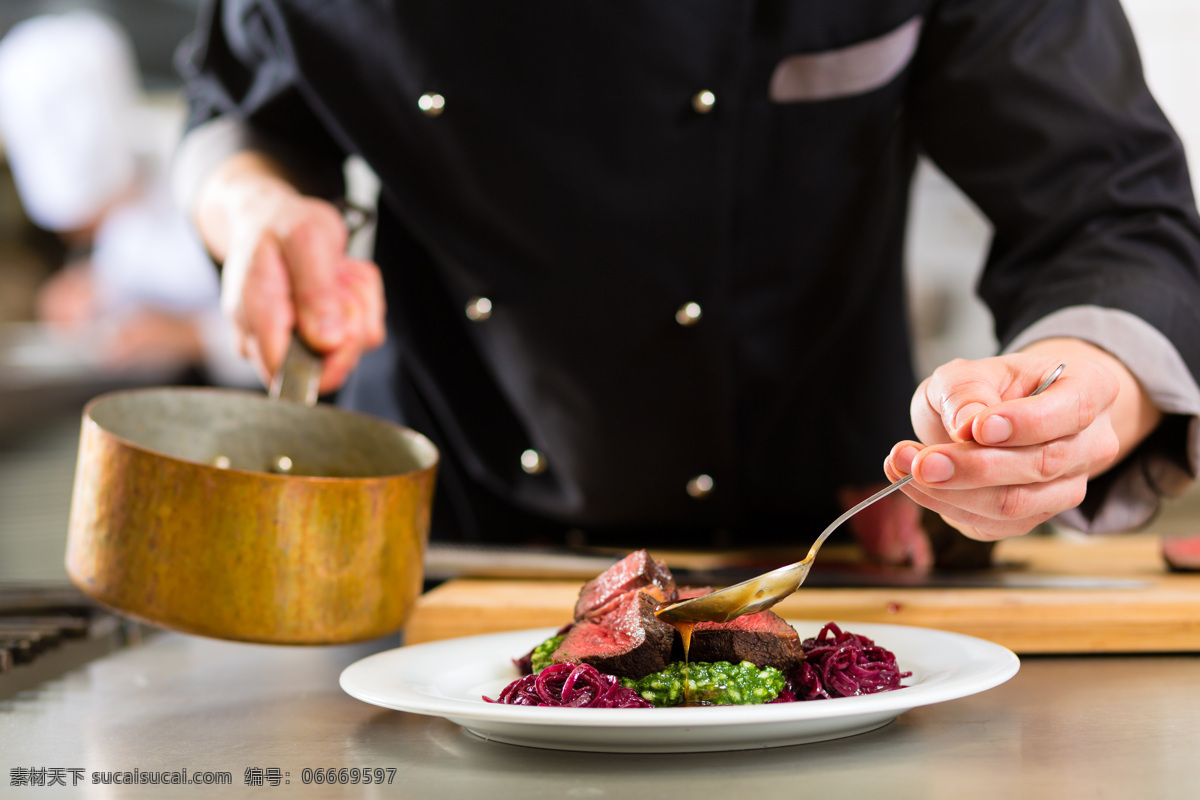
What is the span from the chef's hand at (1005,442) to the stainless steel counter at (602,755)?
184 millimetres

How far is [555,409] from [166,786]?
89cm

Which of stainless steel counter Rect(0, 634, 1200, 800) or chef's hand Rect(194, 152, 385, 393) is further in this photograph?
chef's hand Rect(194, 152, 385, 393)

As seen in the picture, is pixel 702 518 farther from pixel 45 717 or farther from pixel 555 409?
pixel 45 717

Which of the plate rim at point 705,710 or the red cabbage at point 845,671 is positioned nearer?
the plate rim at point 705,710

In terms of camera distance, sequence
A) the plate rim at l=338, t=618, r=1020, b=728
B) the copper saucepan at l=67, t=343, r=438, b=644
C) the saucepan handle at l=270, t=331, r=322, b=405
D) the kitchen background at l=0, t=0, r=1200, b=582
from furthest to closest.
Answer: the kitchen background at l=0, t=0, r=1200, b=582
the saucepan handle at l=270, t=331, r=322, b=405
the copper saucepan at l=67, t=343, r=438, b=644
the plate rim at l=338, t=618, r=1020, b=728

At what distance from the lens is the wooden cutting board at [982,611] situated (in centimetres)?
109

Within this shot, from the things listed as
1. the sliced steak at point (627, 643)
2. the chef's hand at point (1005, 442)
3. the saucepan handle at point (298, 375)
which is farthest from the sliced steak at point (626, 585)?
the saucepan handle at point (298, 375)

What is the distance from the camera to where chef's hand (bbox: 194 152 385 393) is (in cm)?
127

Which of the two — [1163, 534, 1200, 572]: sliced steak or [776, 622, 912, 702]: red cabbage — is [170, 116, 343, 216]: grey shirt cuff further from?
[1163, 534, 1200, 572]: sliced steak

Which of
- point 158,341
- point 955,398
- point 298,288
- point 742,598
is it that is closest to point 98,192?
point 158,341

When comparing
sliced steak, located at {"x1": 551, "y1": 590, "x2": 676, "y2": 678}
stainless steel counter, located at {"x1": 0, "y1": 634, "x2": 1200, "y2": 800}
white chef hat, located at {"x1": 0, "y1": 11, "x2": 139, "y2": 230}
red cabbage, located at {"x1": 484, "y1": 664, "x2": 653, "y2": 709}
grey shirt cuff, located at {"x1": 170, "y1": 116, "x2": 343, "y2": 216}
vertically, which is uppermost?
white chef hat, located at {"x1": 0, "y1": 11, "x2": 139, "y2": 230}

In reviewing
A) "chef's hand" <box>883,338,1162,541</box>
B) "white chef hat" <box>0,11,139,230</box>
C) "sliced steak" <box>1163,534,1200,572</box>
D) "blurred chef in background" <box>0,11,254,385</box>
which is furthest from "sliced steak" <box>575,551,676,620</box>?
"white chef hat" <box>0,11,139,230</box>

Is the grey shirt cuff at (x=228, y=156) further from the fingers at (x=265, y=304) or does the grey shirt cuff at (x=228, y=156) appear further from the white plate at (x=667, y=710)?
the white plate at (x=667, y=710)

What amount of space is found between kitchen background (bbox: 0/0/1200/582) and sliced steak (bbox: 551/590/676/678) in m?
2.21
